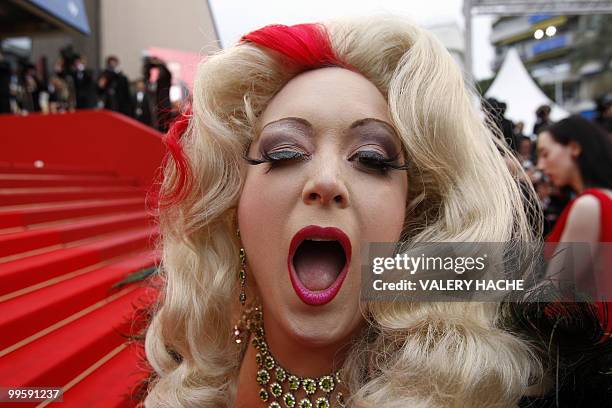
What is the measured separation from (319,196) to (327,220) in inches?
1.8

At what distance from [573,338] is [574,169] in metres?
1.29

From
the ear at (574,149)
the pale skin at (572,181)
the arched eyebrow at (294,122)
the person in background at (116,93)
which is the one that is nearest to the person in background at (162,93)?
the arched eyebrow at (294,122)

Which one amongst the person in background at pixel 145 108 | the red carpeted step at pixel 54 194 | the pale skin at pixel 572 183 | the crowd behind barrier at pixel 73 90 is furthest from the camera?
the crowd behind barrier at pixel 73 90

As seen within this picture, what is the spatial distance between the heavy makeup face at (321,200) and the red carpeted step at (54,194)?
2.19 m

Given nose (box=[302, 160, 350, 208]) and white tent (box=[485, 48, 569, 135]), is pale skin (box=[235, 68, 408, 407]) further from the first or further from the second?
white tent (box=[485, 48, 569, 135])

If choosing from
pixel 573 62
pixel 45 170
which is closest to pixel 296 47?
pixel 45 170

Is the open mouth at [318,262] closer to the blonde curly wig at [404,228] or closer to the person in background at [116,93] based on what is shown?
the blonde curly wig at [404,228]

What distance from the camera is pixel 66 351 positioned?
1.39 m

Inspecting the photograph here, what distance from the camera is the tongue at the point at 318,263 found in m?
0.83

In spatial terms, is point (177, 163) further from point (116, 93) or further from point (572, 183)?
point (116, 93)

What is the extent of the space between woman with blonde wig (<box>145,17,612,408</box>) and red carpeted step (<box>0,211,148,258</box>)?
1132 mm

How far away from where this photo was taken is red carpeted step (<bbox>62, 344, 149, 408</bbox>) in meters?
1.25

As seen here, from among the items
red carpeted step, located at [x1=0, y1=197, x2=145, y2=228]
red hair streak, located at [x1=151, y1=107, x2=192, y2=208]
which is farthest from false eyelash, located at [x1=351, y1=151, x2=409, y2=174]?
red carpeted step, located at [x1=0, y1=197, x2=145, y2=228]

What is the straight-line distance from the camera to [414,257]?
2.66 ft
